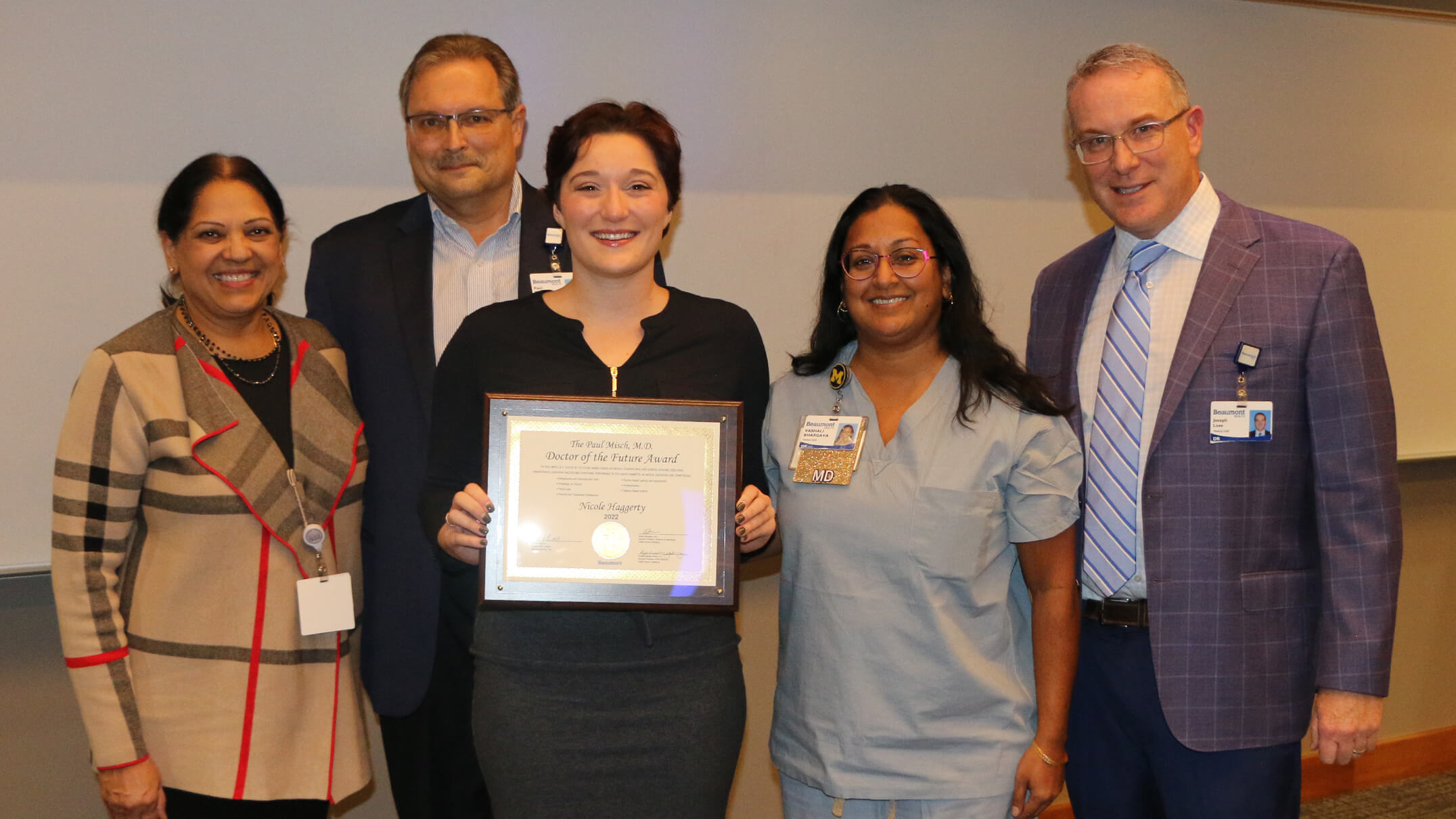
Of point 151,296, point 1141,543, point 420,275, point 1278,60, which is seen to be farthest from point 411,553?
point 1278,60

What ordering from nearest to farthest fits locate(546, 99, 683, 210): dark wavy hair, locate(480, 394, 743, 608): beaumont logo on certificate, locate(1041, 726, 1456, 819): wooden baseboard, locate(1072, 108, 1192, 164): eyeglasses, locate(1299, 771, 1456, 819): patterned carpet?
locate(480, 394, 743, 608): beaumont logo on certificate < locate(546, 99, 683, 210): dark wavy hair < locate(1072, 108, 1192, 164): eyeglasses < locate(1299, 771, 1456, 819): patterned carpet < locate(1041, 726, 1456, 819): wooden baseboard

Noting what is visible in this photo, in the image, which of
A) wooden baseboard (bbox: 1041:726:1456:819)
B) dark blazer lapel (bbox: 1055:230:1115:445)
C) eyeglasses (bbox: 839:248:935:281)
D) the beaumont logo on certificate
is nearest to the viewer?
the beaumont logo on certificate

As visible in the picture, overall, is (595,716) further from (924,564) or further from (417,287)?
(417,287)

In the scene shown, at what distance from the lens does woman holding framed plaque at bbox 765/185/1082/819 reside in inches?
84.3

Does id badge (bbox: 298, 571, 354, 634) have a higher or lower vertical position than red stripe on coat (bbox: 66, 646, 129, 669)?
higher

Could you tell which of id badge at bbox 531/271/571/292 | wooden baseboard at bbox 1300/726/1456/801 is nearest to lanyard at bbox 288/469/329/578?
id badge at bbox 531/271/571/292

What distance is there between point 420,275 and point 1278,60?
363cm

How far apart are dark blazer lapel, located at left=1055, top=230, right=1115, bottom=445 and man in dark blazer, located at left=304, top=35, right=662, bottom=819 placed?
99 centimetres

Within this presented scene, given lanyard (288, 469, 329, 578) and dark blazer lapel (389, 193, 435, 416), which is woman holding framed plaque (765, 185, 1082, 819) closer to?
dark blazer lapel (389, 193, 435, 416)

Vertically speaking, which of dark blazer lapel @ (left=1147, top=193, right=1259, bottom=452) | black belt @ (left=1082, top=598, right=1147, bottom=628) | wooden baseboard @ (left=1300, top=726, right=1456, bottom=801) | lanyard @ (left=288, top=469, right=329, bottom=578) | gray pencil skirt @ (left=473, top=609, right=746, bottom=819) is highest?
dark blazer lapel @ (left=1147, top=193, right=1259, bottom=452)

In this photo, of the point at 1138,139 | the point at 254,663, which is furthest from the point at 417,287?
the point at 1138,139

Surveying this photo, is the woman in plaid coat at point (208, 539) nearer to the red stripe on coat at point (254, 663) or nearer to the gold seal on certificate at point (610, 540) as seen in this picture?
the red stripe on coat at point (254, 663)

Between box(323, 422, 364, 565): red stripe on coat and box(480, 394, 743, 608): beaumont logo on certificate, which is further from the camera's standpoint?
box(323, 422, 364, 565): red stripe on coat

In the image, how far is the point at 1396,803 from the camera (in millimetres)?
4500
